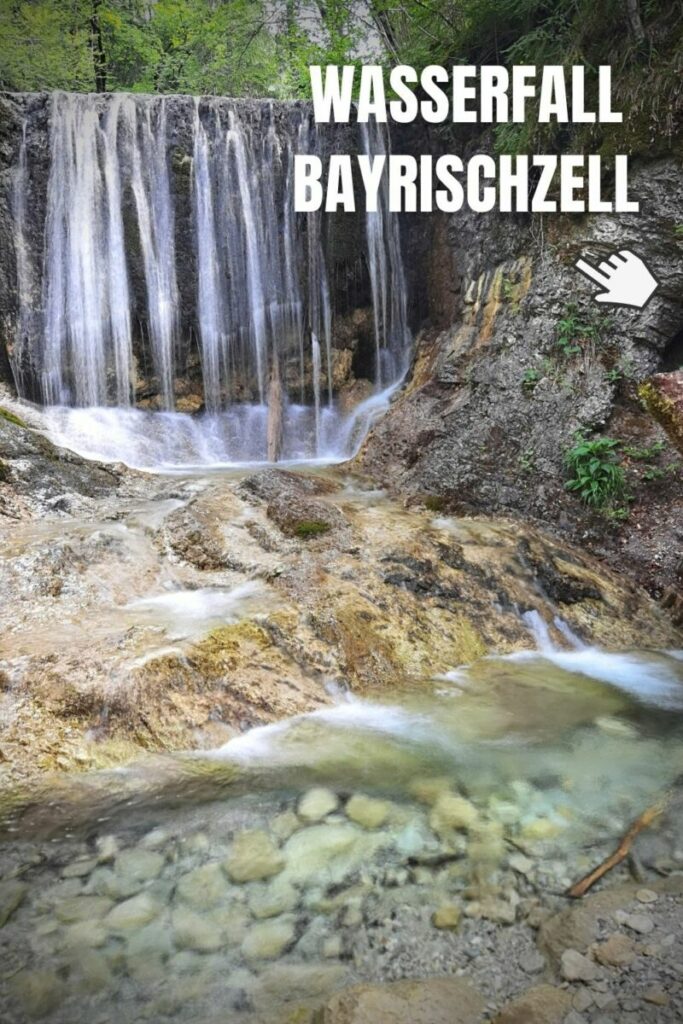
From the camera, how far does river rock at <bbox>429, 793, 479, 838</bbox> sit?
9.43 feet

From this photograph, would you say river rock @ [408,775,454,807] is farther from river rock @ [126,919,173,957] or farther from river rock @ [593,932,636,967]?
river rock @ [126,919,173,957]

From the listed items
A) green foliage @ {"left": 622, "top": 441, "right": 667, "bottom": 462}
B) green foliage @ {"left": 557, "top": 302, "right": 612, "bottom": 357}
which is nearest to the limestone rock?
green foliage @ {"left": 622, "top": 441, "right": 667, "bottom": 462}

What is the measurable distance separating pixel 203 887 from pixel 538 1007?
1261 millimetres

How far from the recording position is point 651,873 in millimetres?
2502

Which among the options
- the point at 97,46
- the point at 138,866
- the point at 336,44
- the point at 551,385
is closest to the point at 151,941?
the point at 138,866

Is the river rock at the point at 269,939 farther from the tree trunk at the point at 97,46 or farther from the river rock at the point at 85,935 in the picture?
the tree trunk at the point at 97,46

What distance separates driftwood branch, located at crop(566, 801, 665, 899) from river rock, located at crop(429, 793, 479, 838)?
20.8 inches

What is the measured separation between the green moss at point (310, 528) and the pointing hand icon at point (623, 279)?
13.4 ft

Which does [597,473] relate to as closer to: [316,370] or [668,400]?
[668,400]

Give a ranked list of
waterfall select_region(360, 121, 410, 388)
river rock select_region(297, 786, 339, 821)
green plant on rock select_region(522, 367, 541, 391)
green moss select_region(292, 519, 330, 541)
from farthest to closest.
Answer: waterfall select_region(360, 121, 410, 388), green plant on rock select_region(522, 367, 541, 391), green moss select_region(292, 519, 330, 541), river rock select_region(297, 786, 339, 821)

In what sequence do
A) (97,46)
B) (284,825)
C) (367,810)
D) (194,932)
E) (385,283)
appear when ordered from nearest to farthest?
(194,932) → (284,825) → (367,810) → (385,283) → (97,46)

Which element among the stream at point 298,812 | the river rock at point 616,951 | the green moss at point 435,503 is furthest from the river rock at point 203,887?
the green moss at point 435,503

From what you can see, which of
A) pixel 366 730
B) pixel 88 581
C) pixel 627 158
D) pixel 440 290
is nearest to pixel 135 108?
pixel 440 290

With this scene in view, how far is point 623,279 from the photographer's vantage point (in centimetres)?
724
